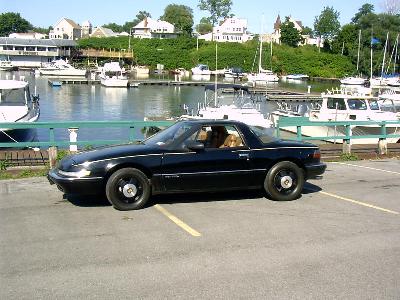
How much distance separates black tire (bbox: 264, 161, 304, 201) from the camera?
9391 mm

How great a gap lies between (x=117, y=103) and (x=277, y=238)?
52.6m

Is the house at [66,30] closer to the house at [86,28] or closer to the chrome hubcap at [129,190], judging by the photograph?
the house at [86,28]

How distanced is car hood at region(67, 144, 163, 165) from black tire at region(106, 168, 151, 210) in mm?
296

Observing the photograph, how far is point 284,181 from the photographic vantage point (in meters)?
9.48

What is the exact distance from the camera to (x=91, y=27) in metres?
186

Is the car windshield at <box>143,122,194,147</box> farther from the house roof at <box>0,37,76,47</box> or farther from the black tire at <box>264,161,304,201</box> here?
the house roof at <box>0,37,76,47</box>

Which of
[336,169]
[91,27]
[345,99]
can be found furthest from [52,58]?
[336,169]

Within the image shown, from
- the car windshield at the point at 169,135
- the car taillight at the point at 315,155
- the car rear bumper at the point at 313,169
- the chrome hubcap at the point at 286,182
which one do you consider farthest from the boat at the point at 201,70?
the chrome hubcap at the point at 286,182

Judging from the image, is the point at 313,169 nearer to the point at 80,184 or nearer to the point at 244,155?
the point at 244,155

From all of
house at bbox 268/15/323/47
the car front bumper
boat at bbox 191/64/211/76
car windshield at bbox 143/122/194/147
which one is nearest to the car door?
car windshield at bbox 143/122/194/147

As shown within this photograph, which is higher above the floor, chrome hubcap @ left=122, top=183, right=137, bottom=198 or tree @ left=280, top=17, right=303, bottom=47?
tree @ left=280, top=17, right=303, bottom=47

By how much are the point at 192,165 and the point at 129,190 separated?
1126 millimetres

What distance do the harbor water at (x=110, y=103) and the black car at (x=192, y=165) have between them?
23.1m

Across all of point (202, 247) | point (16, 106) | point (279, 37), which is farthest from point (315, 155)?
point (279, 37)
